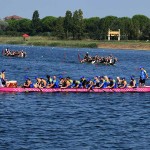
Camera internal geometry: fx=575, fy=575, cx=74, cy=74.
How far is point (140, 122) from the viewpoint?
39500mm

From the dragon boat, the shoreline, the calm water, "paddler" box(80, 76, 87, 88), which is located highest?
"paddler" box(80, 76, 87, 88)

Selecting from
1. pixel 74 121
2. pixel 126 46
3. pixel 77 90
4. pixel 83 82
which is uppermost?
pixel 83 82

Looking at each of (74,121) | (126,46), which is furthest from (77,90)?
(126,46)

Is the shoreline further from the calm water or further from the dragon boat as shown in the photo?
the calm water

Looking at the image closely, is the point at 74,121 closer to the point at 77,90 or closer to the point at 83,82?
the point at 77,90

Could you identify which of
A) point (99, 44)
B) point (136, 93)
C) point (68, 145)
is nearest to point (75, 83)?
point (136, 93)

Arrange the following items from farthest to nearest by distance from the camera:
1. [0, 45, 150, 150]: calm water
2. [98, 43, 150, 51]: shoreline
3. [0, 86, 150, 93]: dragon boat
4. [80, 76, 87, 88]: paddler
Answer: [98, 43, 150, 51]: shoreline
[80, 76, 87, 88]: paddler
[0, 86, 150, 93]: dragon boat
[0, 45, 150, 150]: calm water

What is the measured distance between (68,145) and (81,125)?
570cm

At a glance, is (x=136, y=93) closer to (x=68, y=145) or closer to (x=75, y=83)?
(x=75, y=83)

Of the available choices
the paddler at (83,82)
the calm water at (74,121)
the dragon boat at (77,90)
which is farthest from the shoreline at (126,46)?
the paddler at (83,82)

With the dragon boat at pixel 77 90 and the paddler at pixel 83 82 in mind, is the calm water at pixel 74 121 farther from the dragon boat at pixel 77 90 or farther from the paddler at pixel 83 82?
the paddler at pixel 83 82

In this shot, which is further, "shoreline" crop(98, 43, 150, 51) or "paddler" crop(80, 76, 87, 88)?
"shoreline" crop(98, 43, 150, 51)

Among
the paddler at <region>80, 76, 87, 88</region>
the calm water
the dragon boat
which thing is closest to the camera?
the calm water

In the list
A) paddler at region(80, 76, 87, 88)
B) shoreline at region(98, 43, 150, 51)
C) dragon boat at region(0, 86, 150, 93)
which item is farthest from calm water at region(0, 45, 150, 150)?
shoreline at region(98, 43, 150, 51)
